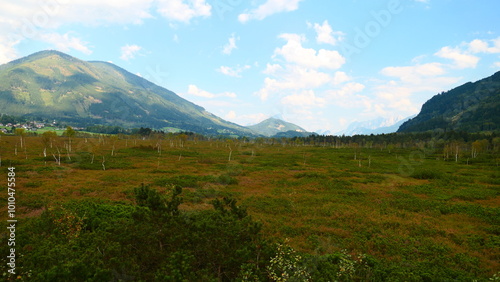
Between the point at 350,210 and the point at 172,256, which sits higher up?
the point at 172,256

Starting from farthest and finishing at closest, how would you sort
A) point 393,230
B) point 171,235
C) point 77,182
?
point 77,182
point 393,230
point 171,235

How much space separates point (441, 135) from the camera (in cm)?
16225

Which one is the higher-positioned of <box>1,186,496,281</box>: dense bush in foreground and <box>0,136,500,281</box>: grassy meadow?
<box>1,186,496,281</box>: dense bush in foreground

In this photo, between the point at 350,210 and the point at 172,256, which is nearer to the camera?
the point at 172,256

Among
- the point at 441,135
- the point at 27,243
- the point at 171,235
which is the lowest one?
the point at 27,243

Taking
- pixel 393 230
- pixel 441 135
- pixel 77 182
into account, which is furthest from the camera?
pixel 441 135

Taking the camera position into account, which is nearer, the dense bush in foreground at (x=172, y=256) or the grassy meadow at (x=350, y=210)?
the dense bush in foreground at (x=172, y=256)

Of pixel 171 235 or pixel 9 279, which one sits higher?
pixel 171 235

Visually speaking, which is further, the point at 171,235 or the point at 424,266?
the point at 424,266

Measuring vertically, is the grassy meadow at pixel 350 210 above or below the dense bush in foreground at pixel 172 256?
below

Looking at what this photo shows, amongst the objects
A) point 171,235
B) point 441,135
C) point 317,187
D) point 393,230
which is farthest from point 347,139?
point 171,235

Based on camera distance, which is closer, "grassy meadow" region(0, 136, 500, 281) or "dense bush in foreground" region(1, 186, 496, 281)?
"dense bush in foreground" region(1, 186, 496, 281)

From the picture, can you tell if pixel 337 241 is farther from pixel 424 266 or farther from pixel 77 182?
pixel 77 182

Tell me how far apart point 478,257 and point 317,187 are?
20.4m
